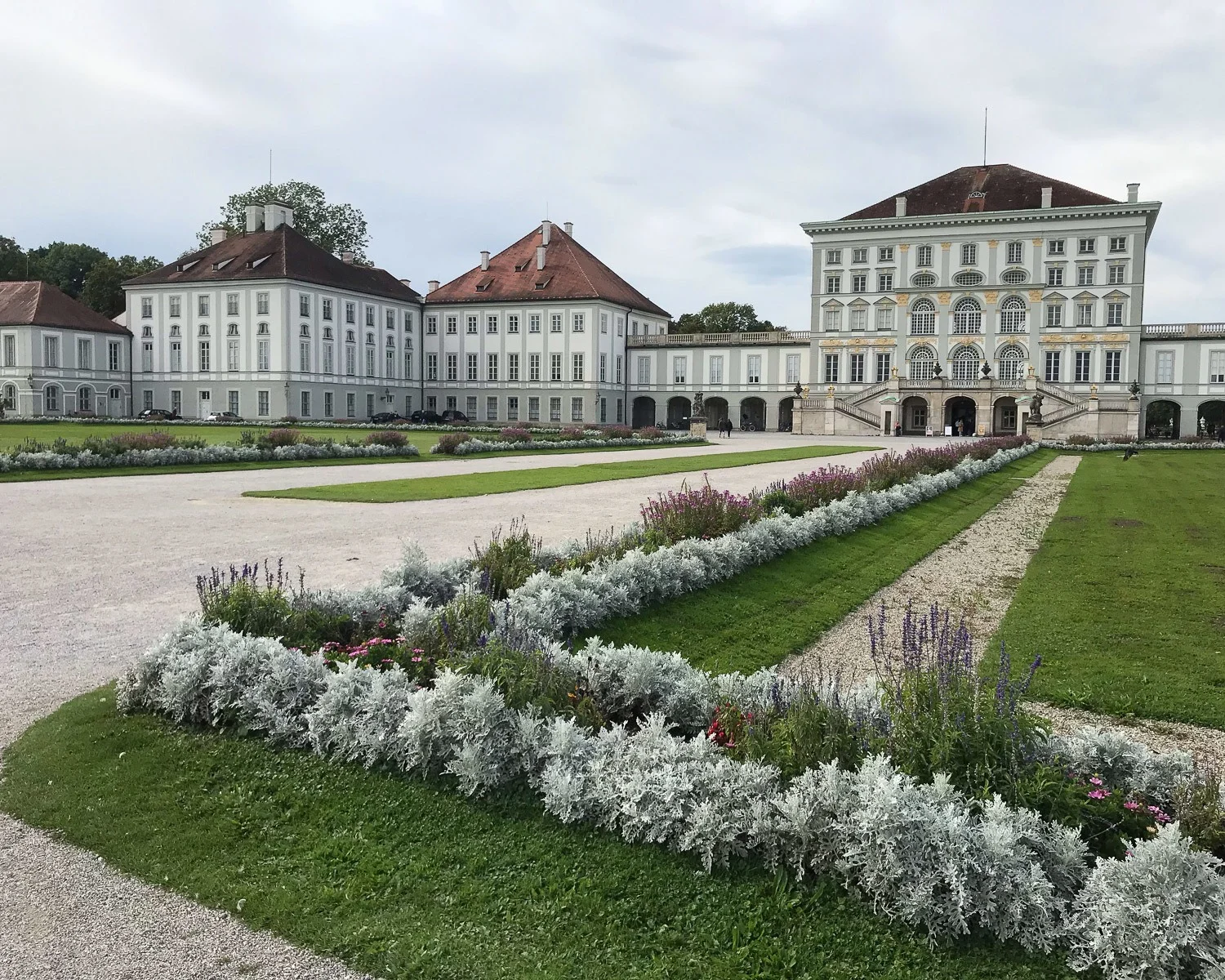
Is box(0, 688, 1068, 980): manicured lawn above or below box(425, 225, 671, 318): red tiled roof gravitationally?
below

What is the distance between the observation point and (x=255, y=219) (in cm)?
6931

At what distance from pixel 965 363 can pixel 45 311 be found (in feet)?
202

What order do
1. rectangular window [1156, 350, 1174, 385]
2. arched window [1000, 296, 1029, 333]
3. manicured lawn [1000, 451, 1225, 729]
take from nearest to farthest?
manicured lawn [1000, 451, 1225, 729]
rectangular window [1156, 350, 1174, 385]
arched window [1000, 296, 1029, 333]

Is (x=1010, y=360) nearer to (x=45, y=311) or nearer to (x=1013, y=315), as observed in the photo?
(x=1013, y=315)

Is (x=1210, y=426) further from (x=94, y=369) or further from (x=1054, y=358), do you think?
(x=94, y=369)

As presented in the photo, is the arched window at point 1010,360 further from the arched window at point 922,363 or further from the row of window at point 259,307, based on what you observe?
the row of window at point 259,307

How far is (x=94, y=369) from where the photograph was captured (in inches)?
2653

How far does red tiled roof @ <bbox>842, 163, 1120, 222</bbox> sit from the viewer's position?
217 ft

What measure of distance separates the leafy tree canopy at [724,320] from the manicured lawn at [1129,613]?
240 feet

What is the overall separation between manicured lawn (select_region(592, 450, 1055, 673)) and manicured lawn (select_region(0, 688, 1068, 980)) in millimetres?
3178

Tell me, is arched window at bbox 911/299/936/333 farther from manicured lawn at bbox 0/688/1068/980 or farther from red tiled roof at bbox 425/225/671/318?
manicured lawn at bbox 0/688/1068/980

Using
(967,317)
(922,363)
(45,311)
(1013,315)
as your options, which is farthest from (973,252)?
(45,311)

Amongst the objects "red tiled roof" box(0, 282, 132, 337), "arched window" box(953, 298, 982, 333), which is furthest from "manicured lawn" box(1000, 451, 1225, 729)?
"red tiled roof" box(0, 282, 132, 337)

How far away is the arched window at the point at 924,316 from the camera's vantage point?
223 ft
